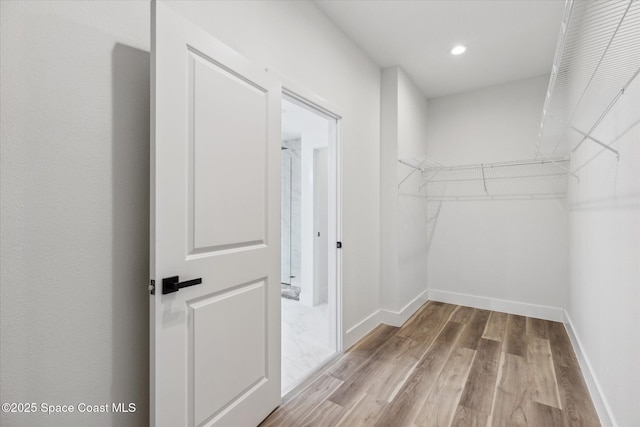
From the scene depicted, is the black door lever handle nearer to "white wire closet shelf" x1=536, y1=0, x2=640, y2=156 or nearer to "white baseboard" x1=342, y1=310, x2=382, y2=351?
"white wire closet shelf" x1=536, y1=0, x2=640, y2=156

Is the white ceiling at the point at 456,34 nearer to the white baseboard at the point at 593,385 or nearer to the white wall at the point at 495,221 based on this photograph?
the white wall at the point at 495,221

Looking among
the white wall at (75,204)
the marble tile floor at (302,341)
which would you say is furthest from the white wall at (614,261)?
the white wall at (75,204)

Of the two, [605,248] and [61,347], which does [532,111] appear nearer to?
[605,248]

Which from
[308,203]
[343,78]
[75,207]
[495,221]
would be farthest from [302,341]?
[495,221]

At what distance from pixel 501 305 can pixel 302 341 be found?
8.09 ft

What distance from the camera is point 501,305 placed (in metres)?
3.54

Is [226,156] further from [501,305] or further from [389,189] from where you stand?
[501,305]

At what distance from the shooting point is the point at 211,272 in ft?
4.45

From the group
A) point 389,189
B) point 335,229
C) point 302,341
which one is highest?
point 389,189

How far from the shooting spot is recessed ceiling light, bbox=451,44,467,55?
9.12ft

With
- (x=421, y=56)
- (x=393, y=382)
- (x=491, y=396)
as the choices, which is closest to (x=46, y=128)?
(x=393, y=382)

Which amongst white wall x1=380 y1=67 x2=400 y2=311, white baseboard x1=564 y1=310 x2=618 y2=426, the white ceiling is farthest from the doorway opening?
white baseboard x1=564 y1=310 x2=618 y2=426

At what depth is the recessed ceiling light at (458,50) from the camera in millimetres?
2781

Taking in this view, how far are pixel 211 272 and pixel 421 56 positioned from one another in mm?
2876
